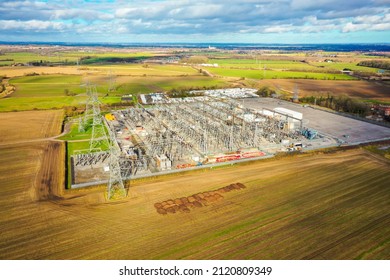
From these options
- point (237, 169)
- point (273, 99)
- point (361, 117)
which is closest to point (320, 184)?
point (237, 169)

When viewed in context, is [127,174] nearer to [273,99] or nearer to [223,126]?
[223,126]

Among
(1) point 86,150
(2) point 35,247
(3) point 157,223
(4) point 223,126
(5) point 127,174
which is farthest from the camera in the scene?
(4) point 223,126

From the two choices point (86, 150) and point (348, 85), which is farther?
point (348, 85)

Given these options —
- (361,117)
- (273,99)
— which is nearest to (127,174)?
(361,117)

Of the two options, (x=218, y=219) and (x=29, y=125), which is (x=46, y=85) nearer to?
(x=29, y=125)

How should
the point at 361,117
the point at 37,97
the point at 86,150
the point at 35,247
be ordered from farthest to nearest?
the point at 37,97 < the point at 361,117 < the point at 86,150 < the point at 35,247

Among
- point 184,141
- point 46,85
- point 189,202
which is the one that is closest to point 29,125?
point 184,141
